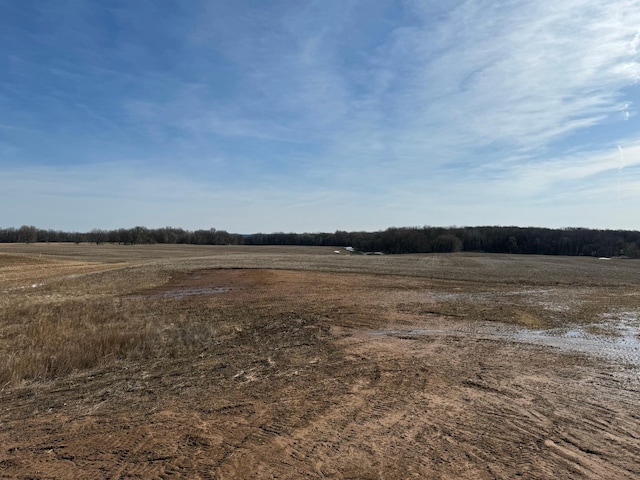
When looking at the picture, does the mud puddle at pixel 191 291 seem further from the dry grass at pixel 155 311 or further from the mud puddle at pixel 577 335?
the mud puddle at pixel 577 335

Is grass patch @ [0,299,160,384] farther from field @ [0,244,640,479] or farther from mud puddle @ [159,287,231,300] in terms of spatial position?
mud puddle @ [159,287,231,300]

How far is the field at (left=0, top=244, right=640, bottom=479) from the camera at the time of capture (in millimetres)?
4922

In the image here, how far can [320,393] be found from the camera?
714 centimetres

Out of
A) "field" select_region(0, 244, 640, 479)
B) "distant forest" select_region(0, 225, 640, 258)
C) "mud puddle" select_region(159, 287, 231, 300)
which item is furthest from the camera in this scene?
"distant forest" select_region(0, 225, 640, 258)

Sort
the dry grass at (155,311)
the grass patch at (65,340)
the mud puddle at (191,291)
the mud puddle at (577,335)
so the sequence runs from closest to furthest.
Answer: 1. the grass patch at (65,340)
2. the dry grass at (155,311)
3. the mud puddle at (577,335)
4. the mud puddle at (191,291)

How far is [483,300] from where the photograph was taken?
19672 millimetres

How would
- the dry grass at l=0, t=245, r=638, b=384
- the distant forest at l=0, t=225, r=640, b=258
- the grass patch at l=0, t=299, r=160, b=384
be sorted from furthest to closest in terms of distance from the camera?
1. the distant forest at l=0, t=225, r=640, b=258
2. the dry grass at l=0, t=245, r=638, b=384
3. the grass patch at l=0, t=299, r=160, b=384

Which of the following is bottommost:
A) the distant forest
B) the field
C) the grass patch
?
the grass patch

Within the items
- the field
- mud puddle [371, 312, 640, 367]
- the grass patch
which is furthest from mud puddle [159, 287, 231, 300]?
mud puddle [371, 312, 640, 367]

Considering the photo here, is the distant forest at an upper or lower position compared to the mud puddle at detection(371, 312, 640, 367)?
upper

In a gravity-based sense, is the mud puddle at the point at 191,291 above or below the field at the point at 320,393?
below

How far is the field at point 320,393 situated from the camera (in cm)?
492

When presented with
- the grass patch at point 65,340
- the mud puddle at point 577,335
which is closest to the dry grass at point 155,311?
the grass patch at point 65,340

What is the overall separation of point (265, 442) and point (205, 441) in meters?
0.72
